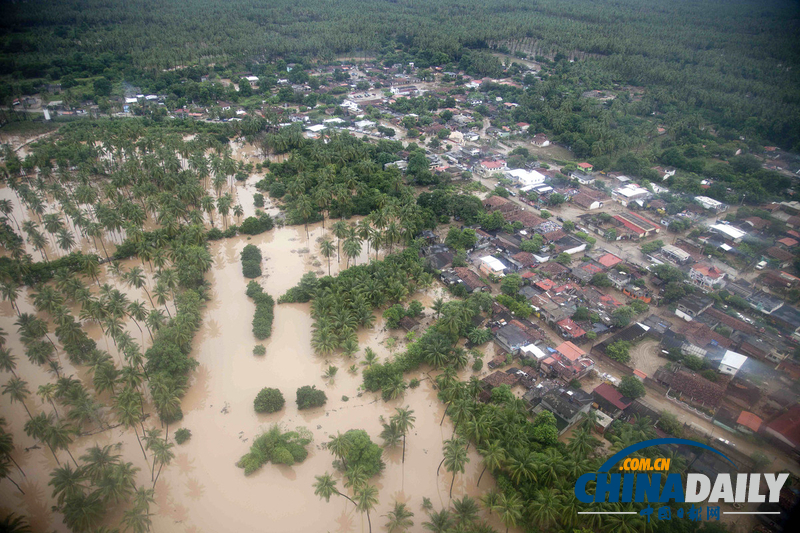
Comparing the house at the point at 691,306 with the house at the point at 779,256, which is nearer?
the house at the point at 691,306

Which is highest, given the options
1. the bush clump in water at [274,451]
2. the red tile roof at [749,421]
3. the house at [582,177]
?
the house at [582,177]

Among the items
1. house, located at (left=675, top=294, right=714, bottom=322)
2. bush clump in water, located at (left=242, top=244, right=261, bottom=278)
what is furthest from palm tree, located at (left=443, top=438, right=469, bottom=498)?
bush clump in water, located at (left=242, top=244, right=261, bottom=278)

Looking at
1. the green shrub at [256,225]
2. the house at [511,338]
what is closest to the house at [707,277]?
the house at [511,338]

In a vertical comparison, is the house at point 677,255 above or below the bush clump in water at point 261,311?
above

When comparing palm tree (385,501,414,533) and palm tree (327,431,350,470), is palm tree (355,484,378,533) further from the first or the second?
palm tree (327,431,350,470)

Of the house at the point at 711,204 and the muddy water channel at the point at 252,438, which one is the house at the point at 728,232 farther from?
the muddy water channel at the point at 252,438

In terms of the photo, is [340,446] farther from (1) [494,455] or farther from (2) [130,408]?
(2) [130,408]
